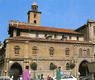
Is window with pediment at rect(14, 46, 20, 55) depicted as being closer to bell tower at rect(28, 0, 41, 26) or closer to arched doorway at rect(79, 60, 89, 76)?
arched doorway at rect(79, 60, 89, 76)

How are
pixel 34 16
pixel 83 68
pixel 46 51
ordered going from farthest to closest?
1. pixel 34 16
2. pixel 83 68
3. pixel 46 51

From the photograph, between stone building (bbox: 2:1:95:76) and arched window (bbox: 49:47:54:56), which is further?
arched window (bbox: 49:47:54:56)

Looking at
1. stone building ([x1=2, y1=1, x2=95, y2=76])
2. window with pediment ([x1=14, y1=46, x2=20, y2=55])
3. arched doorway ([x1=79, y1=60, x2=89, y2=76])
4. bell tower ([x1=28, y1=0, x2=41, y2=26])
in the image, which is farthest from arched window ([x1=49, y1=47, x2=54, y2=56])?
bell tower ([x1=28, y1=0, x2=41, y2=26])

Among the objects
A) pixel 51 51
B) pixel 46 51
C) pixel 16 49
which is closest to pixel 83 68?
pixel 51 51

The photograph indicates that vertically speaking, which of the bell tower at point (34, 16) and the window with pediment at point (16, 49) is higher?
the bell tower at point (34, 16)

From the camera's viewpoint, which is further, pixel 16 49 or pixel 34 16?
pixel 34 16

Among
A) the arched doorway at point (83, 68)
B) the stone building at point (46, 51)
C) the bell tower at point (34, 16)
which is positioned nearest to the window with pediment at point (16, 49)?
the stone building at point (46, 51)

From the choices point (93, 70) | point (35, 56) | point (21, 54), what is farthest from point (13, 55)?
point (93, 70)

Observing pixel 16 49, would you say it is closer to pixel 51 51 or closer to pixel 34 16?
pixel 51 51

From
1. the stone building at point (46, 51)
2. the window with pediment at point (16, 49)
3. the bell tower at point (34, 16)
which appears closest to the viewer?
the stone building at point (46, 51)

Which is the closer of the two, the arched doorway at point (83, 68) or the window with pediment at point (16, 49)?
the window with pediment at point (16, 49)

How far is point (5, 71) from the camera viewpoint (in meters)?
36.5

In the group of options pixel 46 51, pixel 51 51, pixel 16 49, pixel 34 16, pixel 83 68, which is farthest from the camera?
pixel 34 16

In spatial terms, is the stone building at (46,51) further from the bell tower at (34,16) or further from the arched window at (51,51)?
the bell tower at (34,16)
